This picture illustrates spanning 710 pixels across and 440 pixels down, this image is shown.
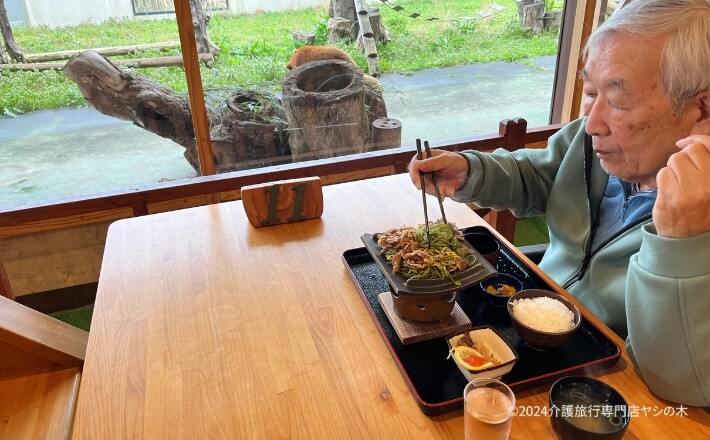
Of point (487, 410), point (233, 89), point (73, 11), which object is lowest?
point (487, 410)

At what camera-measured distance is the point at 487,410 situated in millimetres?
856

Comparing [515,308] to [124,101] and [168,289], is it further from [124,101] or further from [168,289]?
[124,101]

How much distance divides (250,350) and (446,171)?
0.84 metres

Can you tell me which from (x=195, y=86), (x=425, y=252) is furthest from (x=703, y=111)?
(x=195, y=86)

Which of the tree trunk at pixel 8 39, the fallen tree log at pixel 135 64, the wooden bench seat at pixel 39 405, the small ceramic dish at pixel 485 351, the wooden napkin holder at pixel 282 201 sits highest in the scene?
the tree trunk at pixel 8 39

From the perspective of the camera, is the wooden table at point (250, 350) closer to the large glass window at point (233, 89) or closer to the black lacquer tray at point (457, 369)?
the black lacquer tray at point (457, 369)

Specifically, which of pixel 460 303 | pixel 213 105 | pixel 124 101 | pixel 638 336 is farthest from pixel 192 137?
pixel 638 336

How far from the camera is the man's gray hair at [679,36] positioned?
102 cm

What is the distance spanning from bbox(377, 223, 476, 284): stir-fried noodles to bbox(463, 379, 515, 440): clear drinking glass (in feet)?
0.84

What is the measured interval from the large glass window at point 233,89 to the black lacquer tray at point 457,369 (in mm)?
1581

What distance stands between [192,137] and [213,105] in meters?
0.20

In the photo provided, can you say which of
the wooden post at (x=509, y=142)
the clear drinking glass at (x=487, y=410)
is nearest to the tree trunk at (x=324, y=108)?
the wooden post at (x=509, y=142)

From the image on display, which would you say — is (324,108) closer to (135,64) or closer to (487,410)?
(135,64)

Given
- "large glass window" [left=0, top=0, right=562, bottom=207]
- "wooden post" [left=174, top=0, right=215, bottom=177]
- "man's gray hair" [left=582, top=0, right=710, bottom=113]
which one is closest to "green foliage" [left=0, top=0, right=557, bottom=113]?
"large glass window" [left=0, top=0, right=562, bottom=207]
